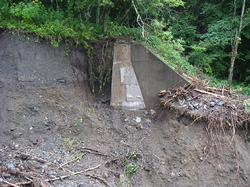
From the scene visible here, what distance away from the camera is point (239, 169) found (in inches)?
231

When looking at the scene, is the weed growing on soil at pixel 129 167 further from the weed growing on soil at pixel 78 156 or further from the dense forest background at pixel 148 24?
the dense forest background at pixel 148 24

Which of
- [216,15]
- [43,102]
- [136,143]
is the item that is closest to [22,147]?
[43,102]

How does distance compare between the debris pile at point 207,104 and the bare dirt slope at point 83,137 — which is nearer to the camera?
the bare dirt slope at point 83,137

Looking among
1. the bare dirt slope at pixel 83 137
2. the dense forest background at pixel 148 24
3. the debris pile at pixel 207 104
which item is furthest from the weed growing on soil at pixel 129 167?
the dense forest background at pixel 148 24

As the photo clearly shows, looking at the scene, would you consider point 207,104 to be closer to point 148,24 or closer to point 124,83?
point 124,83

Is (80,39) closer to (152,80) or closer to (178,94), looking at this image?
(152,80)

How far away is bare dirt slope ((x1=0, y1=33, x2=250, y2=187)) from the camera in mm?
5406

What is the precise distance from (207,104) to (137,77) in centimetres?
228

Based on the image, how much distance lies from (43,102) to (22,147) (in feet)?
4.63

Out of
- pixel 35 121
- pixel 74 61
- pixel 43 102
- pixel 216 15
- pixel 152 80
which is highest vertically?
pixel 216 15

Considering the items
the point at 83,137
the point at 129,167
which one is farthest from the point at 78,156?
the point at 129,167

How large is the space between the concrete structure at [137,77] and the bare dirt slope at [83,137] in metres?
0.54

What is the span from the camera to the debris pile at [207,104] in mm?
5988

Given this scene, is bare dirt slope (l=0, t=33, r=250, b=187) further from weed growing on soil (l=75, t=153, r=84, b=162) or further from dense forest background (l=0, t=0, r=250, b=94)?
dense forest background (l=0, t=0, r=250, b=94)
